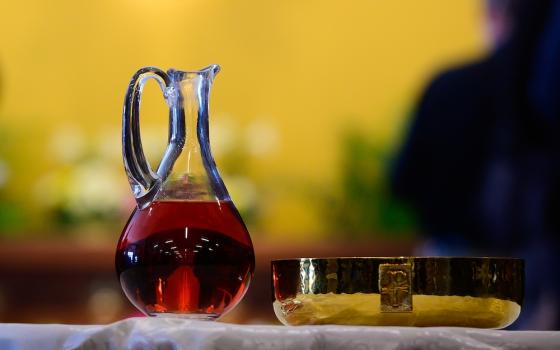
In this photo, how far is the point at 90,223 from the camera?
318 centimetres

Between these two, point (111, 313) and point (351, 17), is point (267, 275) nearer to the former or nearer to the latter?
point (111, 313)

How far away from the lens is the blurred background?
3.23m

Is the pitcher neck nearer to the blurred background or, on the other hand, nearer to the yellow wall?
the blurred background

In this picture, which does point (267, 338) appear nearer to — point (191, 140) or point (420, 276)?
point (420, 276)

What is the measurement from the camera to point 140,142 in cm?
77

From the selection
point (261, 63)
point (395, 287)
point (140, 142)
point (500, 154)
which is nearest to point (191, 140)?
point (140, 142)

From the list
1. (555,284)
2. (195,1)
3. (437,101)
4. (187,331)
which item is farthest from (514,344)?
(195,1)

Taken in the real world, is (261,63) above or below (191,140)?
above

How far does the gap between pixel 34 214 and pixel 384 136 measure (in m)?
1.16

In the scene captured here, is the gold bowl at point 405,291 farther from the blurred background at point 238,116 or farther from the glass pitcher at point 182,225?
the blurred background at point 238,116

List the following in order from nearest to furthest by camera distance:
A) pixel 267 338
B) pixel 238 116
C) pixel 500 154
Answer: pixel 267 338, pixel 500 154, pixel 238 116

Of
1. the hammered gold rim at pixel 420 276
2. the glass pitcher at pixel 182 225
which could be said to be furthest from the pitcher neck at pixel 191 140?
the hammered gold rim at pixel 420 276

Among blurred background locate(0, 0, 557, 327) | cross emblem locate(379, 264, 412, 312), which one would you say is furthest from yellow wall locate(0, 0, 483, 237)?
cross emblem locate(379, 264, 412, 312)

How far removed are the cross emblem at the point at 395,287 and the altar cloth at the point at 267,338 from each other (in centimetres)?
8
